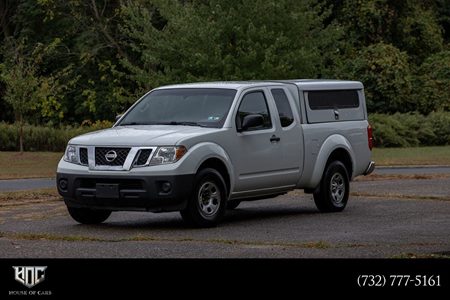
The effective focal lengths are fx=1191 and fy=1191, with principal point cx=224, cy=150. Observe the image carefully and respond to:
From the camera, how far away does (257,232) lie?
1437 cm

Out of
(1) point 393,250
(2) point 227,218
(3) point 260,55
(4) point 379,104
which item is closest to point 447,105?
(4) point 379,104

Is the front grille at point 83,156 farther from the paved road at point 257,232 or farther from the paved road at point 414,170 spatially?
the paved road at point 414,170

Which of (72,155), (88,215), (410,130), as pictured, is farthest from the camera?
(410,130)

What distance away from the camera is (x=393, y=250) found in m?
12.0

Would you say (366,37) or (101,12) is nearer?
(366,37)

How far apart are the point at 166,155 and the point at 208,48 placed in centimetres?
2390

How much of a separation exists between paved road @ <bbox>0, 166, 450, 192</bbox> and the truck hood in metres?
8.07

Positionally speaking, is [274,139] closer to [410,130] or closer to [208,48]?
[208,48]

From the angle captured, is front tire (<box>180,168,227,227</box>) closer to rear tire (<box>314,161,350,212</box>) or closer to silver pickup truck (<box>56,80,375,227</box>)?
silver pickup truck (<box>56,80,375,227</box>)

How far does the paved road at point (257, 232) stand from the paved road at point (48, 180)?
489cm

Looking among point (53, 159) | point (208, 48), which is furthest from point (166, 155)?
point (53, 159)

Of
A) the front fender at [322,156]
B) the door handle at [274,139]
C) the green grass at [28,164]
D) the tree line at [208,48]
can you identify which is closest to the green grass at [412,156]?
the tree line at [208,48]
